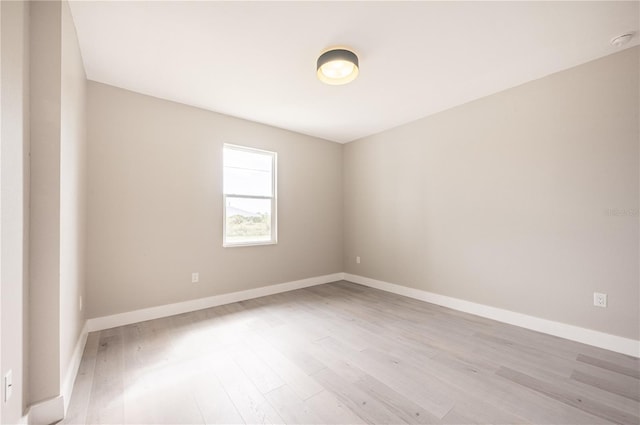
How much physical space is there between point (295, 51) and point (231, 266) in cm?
270

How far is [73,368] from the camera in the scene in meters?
1.84

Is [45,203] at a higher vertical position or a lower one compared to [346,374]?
higher

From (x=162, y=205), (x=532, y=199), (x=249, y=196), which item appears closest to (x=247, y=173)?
(x=249, y=196)

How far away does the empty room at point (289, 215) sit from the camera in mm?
1494

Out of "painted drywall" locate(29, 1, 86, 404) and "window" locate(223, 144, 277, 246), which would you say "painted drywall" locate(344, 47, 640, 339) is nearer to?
"window" locate(223, 144, 277, 246)

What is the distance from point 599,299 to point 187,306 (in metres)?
4.25

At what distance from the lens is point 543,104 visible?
2.65 metres

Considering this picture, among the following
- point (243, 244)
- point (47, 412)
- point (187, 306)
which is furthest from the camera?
point (243, 244)

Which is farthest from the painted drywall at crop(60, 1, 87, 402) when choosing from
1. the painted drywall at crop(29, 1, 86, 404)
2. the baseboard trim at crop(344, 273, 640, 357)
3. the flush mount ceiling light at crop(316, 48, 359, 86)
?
the baseboard trim at crop(344, 273, 640, 357)

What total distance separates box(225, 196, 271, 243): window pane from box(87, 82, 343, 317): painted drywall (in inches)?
6.1

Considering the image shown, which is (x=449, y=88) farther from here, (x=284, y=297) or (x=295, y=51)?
(x=284, y=297)

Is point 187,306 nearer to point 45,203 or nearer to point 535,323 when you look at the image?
point 45,203

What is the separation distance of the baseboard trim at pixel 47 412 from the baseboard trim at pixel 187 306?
54.3 inches

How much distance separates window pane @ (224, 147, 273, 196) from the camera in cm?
363
